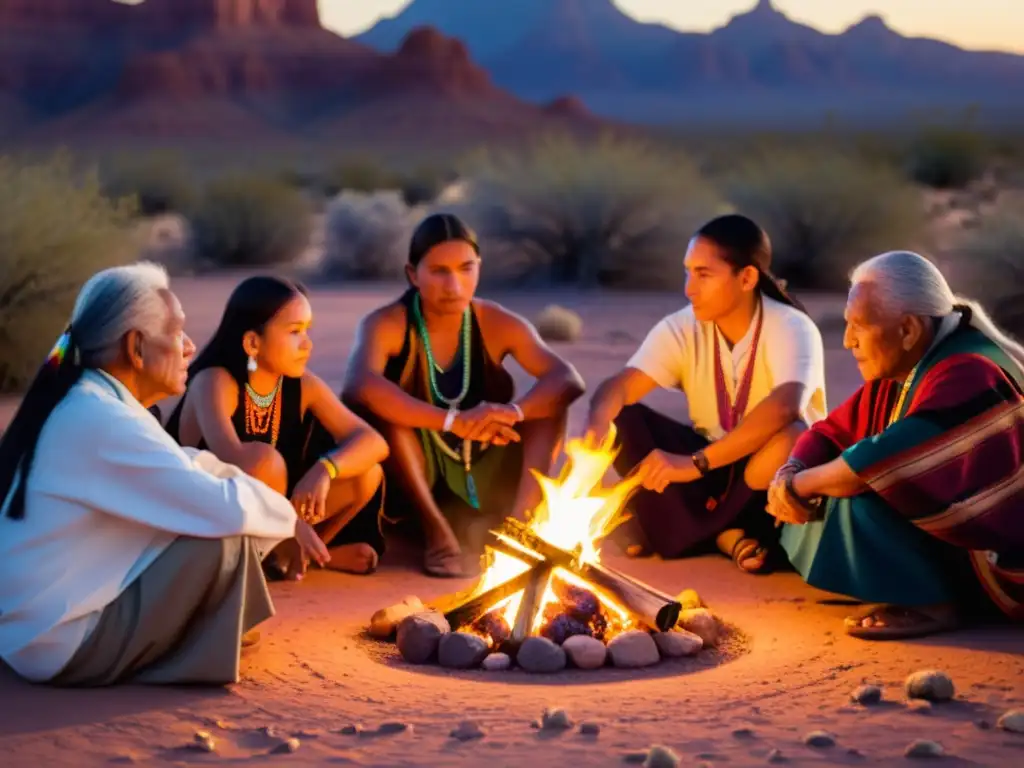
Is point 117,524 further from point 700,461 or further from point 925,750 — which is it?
point 700,461

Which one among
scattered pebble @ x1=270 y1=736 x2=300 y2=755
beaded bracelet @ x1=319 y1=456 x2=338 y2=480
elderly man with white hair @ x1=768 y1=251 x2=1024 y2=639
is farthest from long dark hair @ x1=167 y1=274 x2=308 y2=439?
scattered pebble @ x1=270 y1=736 x2=300 y2=755

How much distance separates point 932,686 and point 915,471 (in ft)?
2.98

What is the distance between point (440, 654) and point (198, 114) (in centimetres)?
8415

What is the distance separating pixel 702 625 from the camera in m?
6.14

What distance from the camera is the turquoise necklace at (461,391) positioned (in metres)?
7.80

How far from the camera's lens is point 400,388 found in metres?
7.66

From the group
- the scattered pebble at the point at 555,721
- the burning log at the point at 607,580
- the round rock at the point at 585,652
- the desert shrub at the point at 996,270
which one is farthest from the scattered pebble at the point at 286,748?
the desert shrub at the point at 996,270

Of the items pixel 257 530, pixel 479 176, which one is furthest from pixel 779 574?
pixel 479 176

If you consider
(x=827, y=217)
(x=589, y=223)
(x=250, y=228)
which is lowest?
(x=589, y=223)

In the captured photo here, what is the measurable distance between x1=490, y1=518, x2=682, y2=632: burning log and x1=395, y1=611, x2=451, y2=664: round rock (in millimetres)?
505

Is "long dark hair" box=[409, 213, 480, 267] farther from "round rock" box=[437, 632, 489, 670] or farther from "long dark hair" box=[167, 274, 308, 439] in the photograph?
"round rock" box=[437, 632, 489, 670]

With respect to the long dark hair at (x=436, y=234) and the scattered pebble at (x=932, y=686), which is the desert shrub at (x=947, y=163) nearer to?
the long dark hair at (x=436, y=234)

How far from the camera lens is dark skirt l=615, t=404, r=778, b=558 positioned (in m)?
7.61

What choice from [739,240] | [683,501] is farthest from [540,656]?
[739,240]
